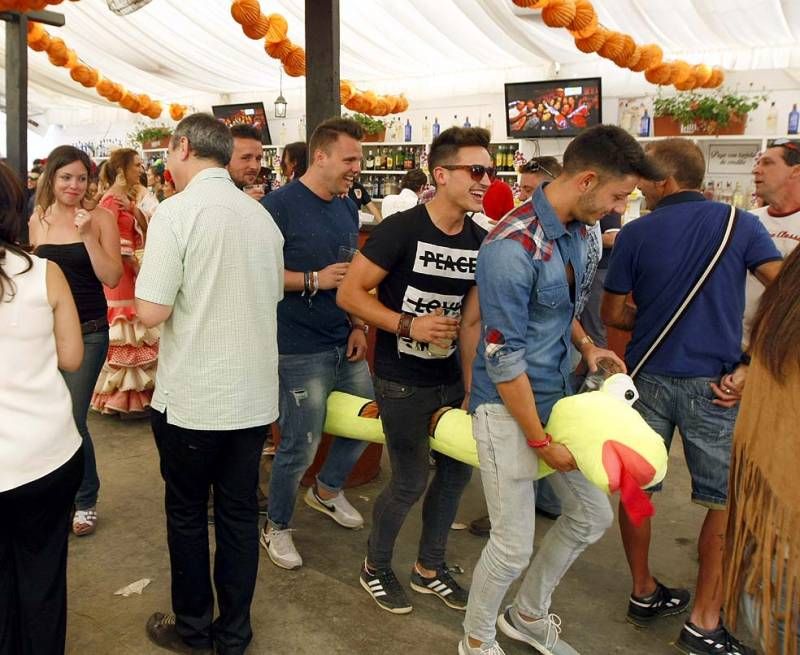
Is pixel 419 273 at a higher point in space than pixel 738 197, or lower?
lower

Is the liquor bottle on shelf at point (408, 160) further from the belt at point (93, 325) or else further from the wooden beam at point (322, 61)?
the belt at point (93, 325)

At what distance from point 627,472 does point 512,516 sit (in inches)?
16.7

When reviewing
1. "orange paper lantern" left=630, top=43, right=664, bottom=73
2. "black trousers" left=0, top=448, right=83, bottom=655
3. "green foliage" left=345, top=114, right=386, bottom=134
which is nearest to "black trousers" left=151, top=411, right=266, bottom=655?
"black trousers" left=0, top=448, right=83, bottom=655

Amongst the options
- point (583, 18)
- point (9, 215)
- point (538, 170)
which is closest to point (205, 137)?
point (9, 215)

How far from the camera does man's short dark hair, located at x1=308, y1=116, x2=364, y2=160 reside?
9.16 ft

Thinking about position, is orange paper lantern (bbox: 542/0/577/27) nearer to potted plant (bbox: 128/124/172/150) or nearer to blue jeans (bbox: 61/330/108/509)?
blue jeans (bbox: 61/330/108/509)

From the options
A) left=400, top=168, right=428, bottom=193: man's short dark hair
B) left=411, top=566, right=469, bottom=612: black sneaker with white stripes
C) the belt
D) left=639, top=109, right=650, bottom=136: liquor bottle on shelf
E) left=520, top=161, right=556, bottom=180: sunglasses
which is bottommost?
left=411, top=566, right=469, bottom=612: black sneaker with white stripes

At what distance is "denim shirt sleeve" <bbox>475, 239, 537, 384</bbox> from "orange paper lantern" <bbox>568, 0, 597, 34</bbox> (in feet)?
18.6

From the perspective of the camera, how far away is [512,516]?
85.2 inches

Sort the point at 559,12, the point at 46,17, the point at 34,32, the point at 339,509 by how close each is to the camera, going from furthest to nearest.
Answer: the point at 34,32 < the point at 46,17 < the point at 559,12 < the point at 339,509

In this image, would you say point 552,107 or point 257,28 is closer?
point 257,28

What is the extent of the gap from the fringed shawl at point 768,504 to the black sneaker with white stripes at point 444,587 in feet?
5.27

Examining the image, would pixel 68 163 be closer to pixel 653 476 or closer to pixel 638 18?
pixel 653 476

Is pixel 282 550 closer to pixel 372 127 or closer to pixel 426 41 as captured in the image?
pixel 426 41
